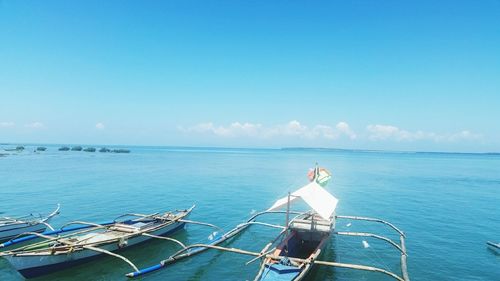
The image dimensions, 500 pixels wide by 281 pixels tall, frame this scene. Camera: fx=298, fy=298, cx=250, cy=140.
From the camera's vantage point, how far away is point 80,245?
15906 millimetres

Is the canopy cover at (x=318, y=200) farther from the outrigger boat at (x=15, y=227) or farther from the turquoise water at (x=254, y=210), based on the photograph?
the outrigger boat at (x=15, y=227)

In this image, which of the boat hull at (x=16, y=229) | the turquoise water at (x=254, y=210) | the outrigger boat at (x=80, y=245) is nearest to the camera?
the outrigger boat at (x=80, y=245)

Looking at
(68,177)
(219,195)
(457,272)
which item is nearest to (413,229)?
(457,272)

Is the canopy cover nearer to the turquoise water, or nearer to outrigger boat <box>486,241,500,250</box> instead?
the turquoise water

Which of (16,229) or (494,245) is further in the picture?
(494,245)

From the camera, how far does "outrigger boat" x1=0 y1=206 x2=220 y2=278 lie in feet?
47.3

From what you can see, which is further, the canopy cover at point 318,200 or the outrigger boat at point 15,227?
the outrigger boat at point 15,227

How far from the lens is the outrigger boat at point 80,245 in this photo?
14.4 m

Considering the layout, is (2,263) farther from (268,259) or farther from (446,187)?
(446,187)

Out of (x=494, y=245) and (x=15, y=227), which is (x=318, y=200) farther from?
(x=15, y=227)

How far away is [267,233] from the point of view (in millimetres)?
24375

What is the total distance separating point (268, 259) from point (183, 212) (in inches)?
492

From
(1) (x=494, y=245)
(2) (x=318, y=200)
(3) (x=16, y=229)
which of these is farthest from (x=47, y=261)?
(1) (x=494, y=245)

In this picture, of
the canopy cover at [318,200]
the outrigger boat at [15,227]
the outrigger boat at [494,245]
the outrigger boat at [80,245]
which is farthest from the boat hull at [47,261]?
the outrigger boat at [494,245]
